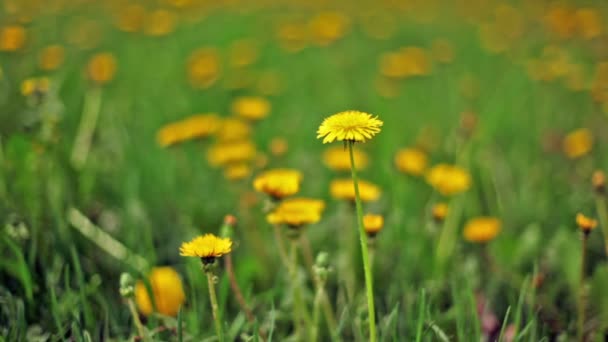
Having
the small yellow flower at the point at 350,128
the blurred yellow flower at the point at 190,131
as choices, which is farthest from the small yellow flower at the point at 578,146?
the small yellow flower at the point at 350,128

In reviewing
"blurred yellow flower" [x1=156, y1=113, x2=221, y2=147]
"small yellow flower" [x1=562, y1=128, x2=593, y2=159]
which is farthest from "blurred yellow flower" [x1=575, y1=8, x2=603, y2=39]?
"blurred yellow flower" [x1=156, y1=113, x2=221, y2=147]

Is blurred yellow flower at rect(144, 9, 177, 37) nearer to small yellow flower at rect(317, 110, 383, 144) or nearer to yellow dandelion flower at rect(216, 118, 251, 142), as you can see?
yellow dandelion flower at rect(216, 118, 251, 142)

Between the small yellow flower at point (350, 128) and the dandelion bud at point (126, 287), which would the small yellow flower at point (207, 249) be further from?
the small yellow flower at point (350, 128)

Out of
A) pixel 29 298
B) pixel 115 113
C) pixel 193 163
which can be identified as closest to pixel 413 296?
pixel 29 298

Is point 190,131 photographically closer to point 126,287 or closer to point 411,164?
point 411,164

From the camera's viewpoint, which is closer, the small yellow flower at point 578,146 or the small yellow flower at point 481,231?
the small yellow flower at point 481,231

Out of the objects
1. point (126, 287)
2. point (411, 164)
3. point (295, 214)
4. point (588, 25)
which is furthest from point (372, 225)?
point (588, 25)

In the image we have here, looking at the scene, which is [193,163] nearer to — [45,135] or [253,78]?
[45,135]
